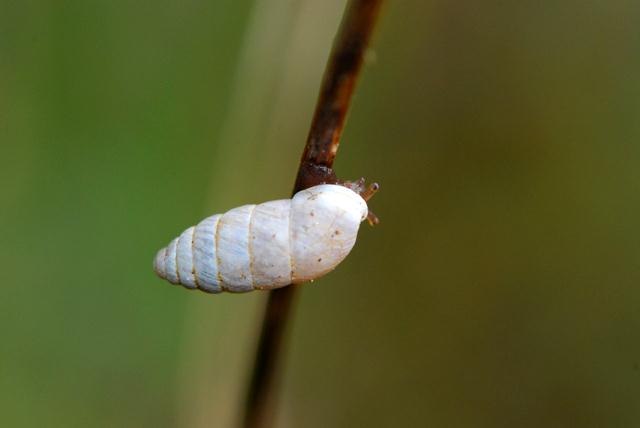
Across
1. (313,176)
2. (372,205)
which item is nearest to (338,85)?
(313,176)

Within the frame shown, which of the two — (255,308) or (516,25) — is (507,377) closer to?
(255,308)

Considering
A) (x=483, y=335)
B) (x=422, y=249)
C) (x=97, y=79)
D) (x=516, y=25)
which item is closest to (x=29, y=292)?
(x=97, y=79)

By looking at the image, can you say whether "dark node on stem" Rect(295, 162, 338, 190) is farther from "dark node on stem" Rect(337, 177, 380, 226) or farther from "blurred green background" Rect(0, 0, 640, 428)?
"blurred green background" Rect(0, 0, 640, 428)

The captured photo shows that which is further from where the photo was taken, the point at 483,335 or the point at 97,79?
A: the point at 483,335

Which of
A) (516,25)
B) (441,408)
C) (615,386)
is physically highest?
(516,25)

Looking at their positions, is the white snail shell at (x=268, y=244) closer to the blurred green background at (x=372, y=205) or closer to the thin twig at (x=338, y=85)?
the thin twig at (x=338, y=85)

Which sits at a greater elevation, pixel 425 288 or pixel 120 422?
pixel 425 288
